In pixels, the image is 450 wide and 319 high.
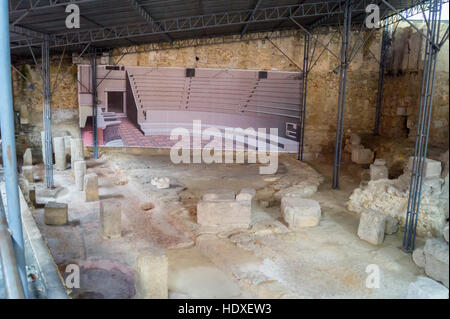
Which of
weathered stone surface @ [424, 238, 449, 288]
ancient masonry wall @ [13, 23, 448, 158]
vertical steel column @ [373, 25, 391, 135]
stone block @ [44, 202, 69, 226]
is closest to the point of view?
weathered stone surface @ [424, 238, 449, 288]

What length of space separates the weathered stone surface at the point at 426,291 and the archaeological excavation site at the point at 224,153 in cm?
3

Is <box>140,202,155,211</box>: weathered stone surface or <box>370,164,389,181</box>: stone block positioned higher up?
<box>370,164,389,181</box>: stone block

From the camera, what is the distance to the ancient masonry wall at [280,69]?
688 inches

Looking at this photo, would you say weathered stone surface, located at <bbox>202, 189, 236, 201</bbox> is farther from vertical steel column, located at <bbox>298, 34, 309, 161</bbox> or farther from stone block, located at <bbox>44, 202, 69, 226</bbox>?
vertical steel column, located at <bbox>298, 34, 309, 161</bbox>

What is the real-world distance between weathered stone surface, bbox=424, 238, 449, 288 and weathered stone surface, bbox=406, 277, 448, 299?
77 cm

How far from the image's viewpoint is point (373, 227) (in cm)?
809

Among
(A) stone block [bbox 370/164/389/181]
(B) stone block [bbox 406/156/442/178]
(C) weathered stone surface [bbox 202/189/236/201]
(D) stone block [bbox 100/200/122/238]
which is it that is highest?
(B) stone block [bbox 406/156/442/178]

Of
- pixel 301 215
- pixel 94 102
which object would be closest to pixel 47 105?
pixel 94 102

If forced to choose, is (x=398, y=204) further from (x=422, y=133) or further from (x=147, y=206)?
(x=147, y=206)

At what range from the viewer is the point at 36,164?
16.0 metres

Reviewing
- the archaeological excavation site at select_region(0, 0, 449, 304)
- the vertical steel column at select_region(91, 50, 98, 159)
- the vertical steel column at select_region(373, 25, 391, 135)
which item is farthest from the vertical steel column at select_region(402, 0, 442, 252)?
the vertical steel column at select_region(91, 50, 98, 159)

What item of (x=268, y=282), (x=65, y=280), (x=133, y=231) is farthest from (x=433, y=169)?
(x=65, y=280)

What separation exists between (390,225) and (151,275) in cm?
556

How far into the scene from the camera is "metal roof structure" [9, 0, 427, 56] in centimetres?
1040
